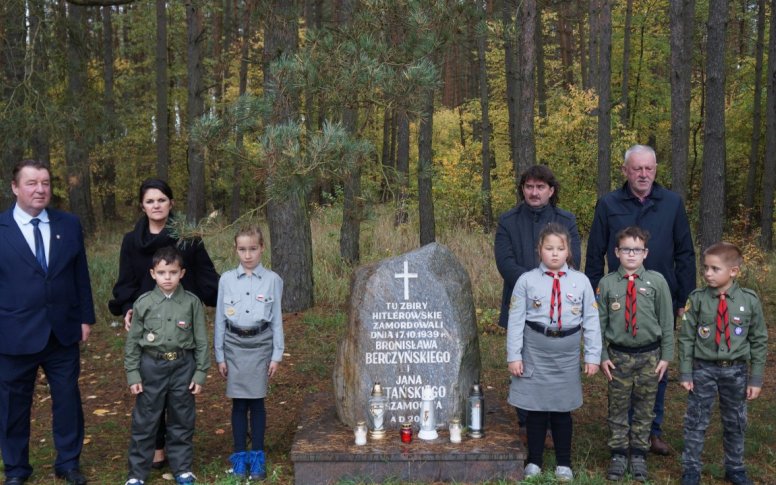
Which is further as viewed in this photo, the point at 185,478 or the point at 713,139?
the point at 713,139

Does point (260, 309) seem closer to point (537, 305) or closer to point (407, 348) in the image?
point (407, 348)

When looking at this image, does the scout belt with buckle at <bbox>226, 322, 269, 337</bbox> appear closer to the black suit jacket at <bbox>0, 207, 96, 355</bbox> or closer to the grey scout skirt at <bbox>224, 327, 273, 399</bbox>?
the grey scout skirt at <bbox>224, 327, 273, 399</bbox>

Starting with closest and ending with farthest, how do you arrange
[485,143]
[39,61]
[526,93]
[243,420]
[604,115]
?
[243,420]
[526,93]
[39,61]
[604,115]
[485,143]

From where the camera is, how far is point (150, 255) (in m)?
4.80

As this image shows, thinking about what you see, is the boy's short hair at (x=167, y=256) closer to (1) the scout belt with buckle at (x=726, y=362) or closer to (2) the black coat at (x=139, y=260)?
(2) the black coat at (x=139, y=260)

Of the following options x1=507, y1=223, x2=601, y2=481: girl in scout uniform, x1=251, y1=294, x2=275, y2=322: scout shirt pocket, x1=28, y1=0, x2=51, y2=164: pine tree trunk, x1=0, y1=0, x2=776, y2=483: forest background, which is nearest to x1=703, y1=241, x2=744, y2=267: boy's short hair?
x1=507, y1=223, x2=601, y2=481: girl in scout uniform

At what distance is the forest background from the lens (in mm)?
5242

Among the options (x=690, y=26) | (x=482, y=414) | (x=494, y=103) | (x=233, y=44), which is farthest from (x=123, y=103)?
(x=482, y=414)

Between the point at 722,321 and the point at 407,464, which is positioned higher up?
the point at 722,321

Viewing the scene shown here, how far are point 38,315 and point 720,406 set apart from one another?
4.25m

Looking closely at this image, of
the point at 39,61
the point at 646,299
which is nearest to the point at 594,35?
the point at 39,61

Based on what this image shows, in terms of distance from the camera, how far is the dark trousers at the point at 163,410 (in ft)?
14.9

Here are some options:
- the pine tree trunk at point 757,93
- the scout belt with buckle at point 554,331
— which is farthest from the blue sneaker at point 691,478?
the pine tree trunk at point 757,93

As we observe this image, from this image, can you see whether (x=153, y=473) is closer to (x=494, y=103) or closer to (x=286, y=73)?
(x=286, y=73)
